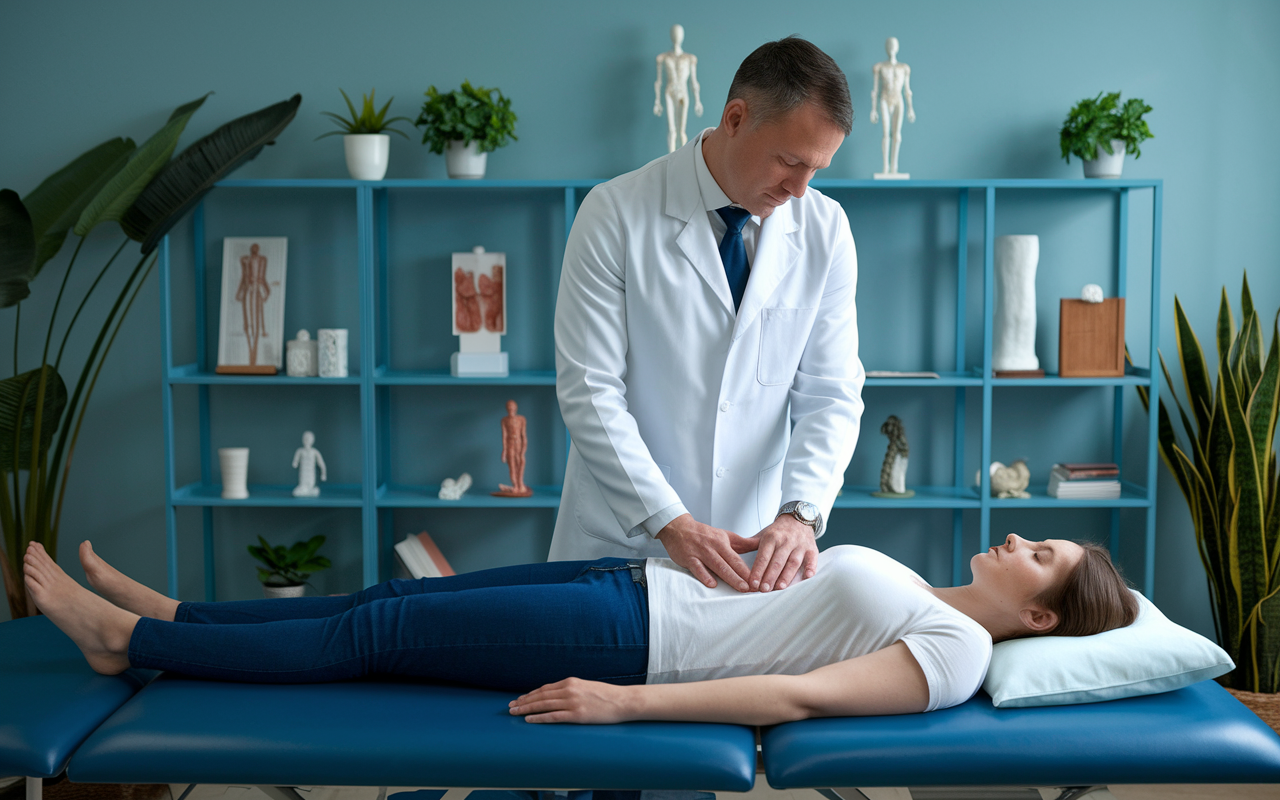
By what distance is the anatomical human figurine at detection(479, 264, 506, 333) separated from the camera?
2.88 metres

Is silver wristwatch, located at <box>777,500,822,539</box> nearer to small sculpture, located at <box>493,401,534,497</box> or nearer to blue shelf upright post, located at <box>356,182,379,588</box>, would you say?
small sculpture, located at <box>493,401,534,497</box>

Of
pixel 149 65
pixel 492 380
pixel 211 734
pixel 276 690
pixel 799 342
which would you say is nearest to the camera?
pixel 211 734

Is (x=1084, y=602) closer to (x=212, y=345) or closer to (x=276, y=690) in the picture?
(x=276, y=690)

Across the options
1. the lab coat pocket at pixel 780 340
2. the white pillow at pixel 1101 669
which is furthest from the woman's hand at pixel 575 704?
the lab coat pocket at pixel 780 340

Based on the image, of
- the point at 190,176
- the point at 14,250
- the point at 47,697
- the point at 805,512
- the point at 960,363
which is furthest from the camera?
the point at 960,363

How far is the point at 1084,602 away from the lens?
1.43m

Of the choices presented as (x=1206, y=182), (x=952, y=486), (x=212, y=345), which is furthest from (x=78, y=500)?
(x=1206, y=182)

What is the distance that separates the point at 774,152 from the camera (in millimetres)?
1443

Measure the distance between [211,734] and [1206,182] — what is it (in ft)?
9.96

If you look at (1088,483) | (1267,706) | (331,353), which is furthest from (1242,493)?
(331,353)

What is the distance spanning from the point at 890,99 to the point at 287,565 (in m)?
2.27

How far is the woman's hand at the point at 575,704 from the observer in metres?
1.25

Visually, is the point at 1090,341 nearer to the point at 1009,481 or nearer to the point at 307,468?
the point at 1009,481

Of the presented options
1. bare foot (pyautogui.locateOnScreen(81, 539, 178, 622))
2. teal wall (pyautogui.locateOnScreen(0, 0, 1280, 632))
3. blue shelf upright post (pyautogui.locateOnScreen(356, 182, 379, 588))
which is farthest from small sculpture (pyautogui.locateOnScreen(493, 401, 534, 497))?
bare foot (pyautogui.locateOnScreen(81, 539, 178, 622))
